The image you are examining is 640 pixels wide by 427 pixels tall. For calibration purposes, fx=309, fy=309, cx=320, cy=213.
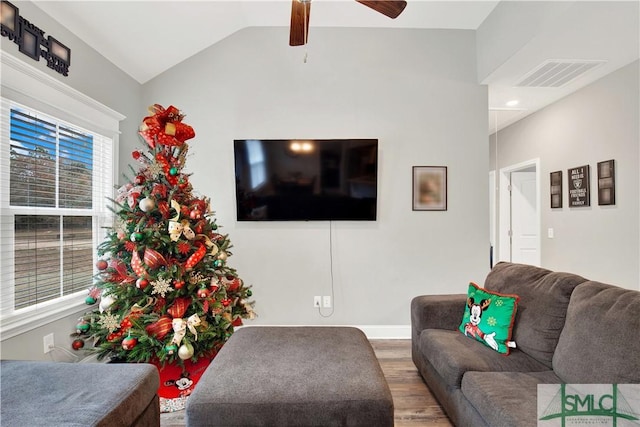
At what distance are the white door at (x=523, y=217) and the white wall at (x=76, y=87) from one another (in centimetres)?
521

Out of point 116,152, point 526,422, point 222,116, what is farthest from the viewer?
point 222,116

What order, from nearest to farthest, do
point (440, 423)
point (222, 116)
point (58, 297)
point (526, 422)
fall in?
point (526, 422) < point (440, 423) < point (58, 297) < point (222, 116)

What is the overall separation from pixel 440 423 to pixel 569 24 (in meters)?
2.89

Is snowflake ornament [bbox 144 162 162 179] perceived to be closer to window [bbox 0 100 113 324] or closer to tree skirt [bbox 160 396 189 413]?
window [bbox 0 100 113 324]

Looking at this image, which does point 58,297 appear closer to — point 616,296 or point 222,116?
point 222,116

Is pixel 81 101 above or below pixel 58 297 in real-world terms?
above

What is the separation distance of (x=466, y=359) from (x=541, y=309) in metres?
0.54

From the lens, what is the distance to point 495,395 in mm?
1349

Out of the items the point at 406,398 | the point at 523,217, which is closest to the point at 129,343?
the point at 406,398

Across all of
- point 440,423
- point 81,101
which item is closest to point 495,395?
point 440,423

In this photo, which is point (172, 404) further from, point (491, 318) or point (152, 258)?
point (491, 318)

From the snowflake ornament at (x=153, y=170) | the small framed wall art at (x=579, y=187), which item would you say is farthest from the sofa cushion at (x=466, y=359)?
the small framed wall art at (x=579, y=187)

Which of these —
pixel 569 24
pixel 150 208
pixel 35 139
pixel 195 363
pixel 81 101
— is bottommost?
pixel 195 363

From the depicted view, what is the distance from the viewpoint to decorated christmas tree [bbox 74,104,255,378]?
2.05m
